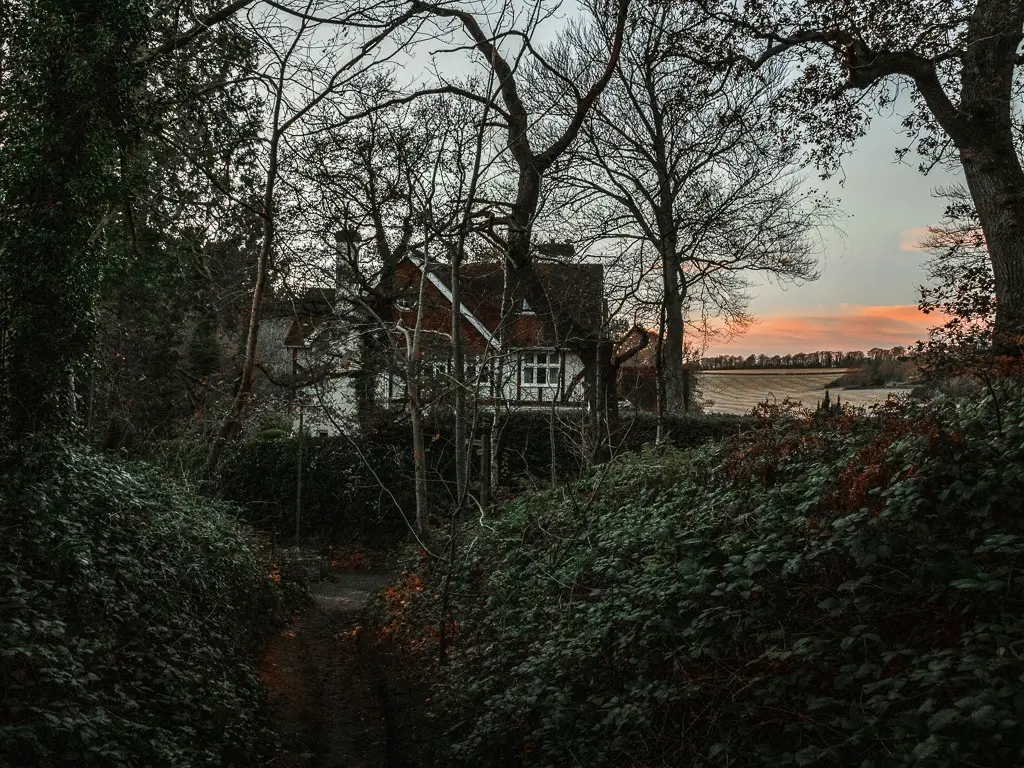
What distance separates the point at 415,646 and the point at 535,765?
16.0 ft

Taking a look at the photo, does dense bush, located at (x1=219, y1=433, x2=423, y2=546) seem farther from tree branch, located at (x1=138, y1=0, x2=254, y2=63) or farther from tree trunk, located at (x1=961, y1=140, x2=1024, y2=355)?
tree trunk, located at (x1=961, y1=140, x2=1024, y2=355)

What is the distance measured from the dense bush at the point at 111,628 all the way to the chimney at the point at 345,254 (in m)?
10.3

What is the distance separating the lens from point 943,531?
4.73m

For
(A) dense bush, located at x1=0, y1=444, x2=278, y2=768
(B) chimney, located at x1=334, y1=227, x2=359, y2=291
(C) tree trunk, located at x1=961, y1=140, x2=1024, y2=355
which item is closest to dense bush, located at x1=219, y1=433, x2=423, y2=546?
(B) chimney, located at x1=334, y1=227, x2=359, y2=291

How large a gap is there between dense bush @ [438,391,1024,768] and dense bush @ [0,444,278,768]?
2131mm

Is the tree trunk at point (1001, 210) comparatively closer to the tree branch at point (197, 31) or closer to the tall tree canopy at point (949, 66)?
the tall tree canopy at point (949, 66)

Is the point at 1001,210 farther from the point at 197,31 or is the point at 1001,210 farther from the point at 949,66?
the point at 197,31

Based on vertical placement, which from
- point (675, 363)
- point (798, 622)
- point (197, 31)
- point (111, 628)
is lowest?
point (111, 628)

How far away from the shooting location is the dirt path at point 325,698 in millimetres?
7016

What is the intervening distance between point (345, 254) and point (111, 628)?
15.2 meters

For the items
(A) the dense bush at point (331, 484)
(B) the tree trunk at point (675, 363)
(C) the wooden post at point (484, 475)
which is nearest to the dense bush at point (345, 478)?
(A) the dense bush at point (331, 484)

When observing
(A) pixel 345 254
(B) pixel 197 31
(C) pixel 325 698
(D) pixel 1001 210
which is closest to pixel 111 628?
(C) pixel 325 698

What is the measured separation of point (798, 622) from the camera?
477 centimetres

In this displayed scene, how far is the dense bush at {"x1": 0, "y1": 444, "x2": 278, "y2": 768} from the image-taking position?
4.70 meters
